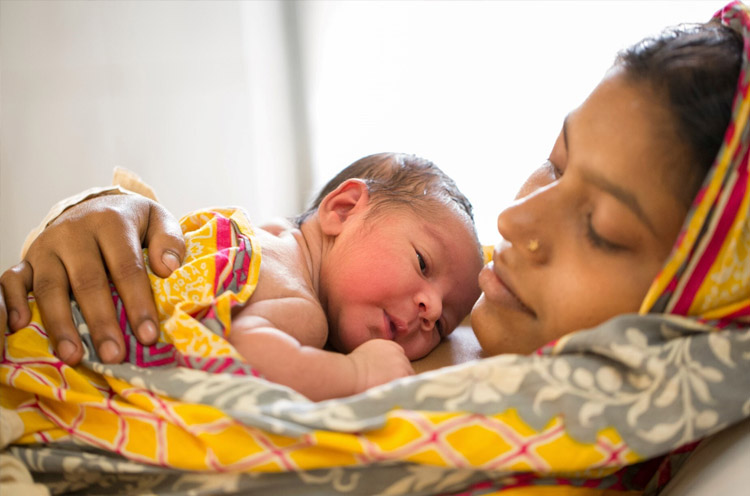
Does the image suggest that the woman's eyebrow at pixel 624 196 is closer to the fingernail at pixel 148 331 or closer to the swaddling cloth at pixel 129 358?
the swaddling cloth at pixel 129 358

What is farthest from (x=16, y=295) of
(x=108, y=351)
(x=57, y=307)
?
(x=108, y=351)

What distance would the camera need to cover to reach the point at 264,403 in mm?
708

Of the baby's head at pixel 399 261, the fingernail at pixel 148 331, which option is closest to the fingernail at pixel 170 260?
the fingernail at pixel 148 331

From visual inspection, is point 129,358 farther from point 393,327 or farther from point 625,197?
point 625,197

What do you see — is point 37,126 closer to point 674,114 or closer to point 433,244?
point 433,244

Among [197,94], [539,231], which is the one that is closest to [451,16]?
[197,94]

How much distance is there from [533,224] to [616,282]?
0.13m

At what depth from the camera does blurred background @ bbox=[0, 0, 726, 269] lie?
1.63 meters

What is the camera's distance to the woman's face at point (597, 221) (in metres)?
0.80

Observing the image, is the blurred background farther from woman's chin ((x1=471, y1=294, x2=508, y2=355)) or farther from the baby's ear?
woman's chin ((x1=471, y1=294, x2=508, y2=355))

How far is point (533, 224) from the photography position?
0.88 meters

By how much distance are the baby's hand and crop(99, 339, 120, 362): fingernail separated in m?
0.31

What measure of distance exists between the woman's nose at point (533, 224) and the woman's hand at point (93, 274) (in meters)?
0.50

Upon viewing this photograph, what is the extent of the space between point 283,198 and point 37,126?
1.47 m
